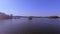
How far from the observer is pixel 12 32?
3281 millimetres

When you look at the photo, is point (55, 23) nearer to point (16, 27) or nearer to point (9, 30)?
point (16, 27)

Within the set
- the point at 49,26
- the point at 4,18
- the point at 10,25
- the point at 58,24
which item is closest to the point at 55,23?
the point at 58,24

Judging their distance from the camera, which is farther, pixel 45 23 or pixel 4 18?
pixel 45 23

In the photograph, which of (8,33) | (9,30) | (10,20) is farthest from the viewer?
(10,20)

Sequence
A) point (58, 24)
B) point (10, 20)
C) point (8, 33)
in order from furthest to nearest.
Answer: point (58, 24)
point (10, 20)
point (8, 33)

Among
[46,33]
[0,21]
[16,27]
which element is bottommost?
[46,33]

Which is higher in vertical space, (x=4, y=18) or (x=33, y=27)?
(x=4, y=18)

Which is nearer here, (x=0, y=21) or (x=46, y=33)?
(x=46, y=33)

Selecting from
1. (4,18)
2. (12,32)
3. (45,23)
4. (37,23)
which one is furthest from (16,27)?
(45,23)

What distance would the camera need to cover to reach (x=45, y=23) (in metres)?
4.28

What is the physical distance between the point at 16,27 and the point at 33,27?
0.92 metres

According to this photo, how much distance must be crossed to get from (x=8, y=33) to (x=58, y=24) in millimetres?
2736

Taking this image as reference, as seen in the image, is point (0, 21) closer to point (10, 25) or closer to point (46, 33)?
point (10, 25)

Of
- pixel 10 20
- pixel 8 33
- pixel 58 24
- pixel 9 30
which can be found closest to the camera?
pixel 8 33
